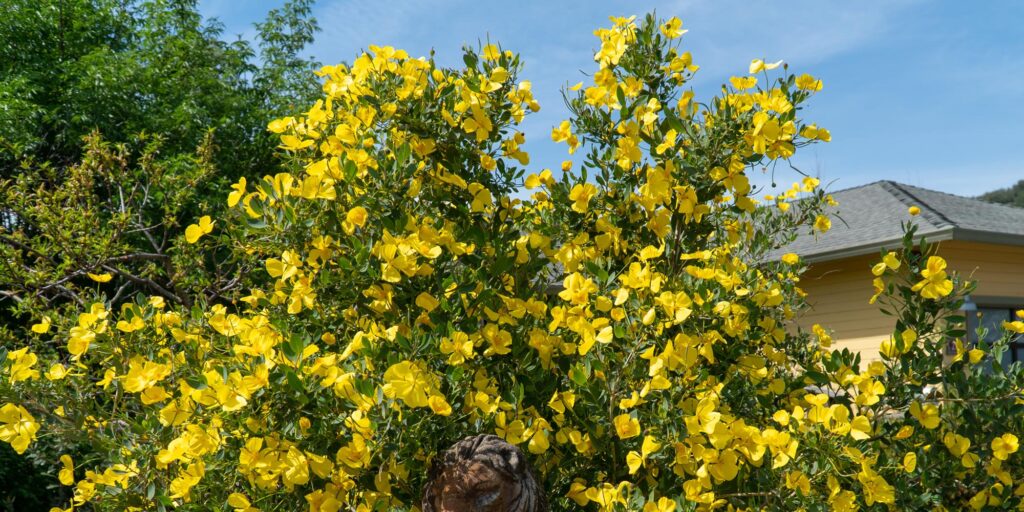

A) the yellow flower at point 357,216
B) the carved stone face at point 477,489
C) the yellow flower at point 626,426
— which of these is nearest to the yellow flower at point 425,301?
the yellow flower at point 357,216

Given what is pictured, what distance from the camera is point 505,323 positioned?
8.84 feet

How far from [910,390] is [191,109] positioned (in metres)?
8.84

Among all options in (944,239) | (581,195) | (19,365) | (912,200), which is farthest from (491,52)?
(912,200)

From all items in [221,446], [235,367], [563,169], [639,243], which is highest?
[563,169]

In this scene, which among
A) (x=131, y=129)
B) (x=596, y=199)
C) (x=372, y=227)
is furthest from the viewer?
(x=131, y=129)

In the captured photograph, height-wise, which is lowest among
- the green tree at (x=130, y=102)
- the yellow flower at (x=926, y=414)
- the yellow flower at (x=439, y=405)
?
the yellow flower at (x=926, y=414)

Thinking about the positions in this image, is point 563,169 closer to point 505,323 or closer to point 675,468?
point 505,323

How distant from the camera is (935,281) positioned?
2.41 metres

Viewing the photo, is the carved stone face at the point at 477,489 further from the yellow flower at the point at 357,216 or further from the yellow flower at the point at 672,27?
the yellow flower at the point at 672,27

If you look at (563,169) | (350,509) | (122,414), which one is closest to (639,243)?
(563,169)

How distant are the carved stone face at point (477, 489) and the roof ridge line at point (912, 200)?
884 cm

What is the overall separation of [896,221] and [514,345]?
9.33m

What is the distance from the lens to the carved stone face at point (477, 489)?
2119 millimetres

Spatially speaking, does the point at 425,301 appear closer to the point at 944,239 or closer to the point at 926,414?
the point at 926,414
